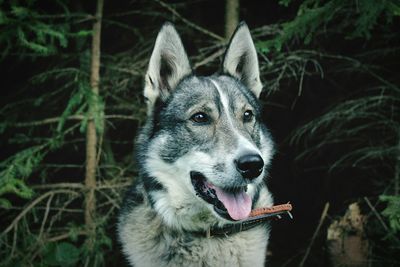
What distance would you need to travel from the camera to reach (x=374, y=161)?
608 cm

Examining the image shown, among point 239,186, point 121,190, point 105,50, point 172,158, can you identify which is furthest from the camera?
point 105,50

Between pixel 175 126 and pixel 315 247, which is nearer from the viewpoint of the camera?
pixel 175 126

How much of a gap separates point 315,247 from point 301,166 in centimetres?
144

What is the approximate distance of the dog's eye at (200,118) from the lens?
11.4ft

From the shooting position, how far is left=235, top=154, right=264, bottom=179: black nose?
3000mm

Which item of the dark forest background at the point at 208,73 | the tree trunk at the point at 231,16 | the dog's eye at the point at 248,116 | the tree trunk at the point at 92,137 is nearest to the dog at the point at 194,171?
the dog's eye at the point at 248,116

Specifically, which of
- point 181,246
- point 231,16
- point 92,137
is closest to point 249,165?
point 181,246

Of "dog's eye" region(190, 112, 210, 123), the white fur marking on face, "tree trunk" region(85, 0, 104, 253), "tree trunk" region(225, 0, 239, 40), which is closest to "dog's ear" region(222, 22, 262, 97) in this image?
the white fur marking on face

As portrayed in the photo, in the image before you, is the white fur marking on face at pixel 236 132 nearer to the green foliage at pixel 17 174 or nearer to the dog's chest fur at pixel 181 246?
the dog's chest fur at pixel 181 246

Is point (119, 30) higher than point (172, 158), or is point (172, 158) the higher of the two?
point (119, 30)

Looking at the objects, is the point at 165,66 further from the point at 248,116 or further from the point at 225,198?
the point at 225,198

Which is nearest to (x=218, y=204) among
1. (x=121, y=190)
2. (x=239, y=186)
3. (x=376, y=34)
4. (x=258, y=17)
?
(x=239, y=186)

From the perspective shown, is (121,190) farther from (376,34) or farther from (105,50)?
(376,34)

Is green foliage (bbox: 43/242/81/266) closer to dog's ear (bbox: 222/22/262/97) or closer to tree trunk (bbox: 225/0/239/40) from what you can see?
dog's ear (bbox: 222/22/262/97)
